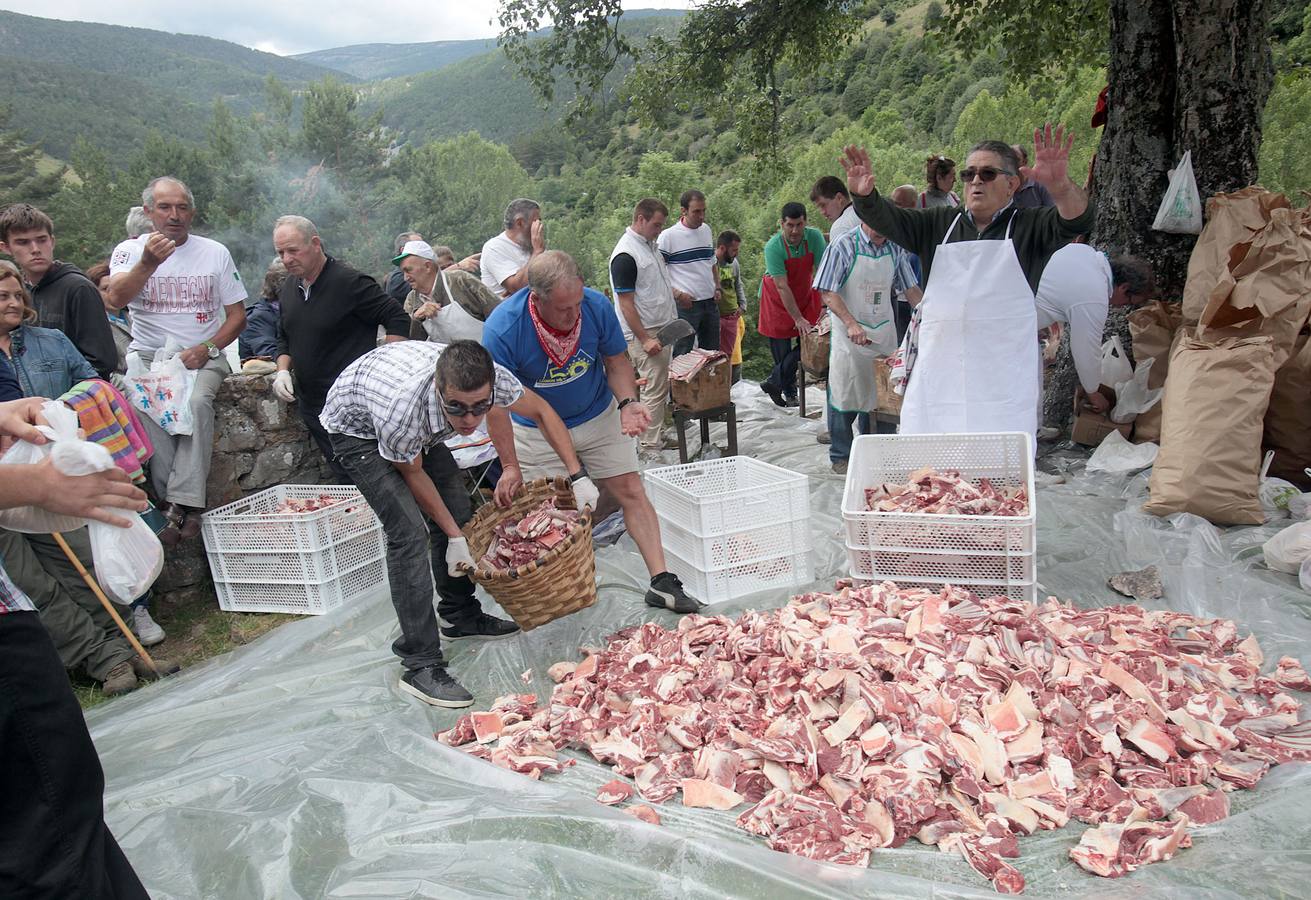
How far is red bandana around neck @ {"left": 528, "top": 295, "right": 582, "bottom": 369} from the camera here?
159 inches

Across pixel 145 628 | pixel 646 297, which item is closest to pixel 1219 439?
pixel 646 297

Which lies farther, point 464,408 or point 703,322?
point 703,322

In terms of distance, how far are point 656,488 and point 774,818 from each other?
2305 millimetres

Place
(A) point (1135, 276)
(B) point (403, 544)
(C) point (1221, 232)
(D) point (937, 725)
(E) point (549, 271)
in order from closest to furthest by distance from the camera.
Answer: (D) point (937, 725) < (B) point (403, 544) < (E) point (549, 271) < (C) point (1221, 232) < (A) point (1135, 276)

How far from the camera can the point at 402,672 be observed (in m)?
3.64

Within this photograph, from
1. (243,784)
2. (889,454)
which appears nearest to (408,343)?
(243,784)

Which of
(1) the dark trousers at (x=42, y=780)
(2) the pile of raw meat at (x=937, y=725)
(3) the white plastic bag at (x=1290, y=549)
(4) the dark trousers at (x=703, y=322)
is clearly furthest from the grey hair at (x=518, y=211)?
(1) the dark trousers at (x=42, y=780)

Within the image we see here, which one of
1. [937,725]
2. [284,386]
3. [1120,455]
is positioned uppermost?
[284,386]

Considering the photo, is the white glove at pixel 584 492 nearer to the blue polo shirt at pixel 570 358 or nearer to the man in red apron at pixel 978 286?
the blue polo shirt at pixel 570 358

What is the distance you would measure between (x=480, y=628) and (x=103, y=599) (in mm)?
1748

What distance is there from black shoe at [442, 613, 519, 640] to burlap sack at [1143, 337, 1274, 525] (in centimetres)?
308

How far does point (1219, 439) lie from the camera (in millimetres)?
4141

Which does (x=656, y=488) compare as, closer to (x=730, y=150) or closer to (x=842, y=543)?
(x=842, y=543)

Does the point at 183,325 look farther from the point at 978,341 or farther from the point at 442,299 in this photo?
the point at 978,341
